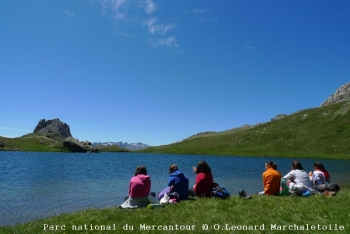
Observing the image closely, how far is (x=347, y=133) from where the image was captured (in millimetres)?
136875

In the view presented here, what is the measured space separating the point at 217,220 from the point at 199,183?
756cm

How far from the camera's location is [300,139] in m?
148

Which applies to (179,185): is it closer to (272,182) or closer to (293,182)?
(272,182)

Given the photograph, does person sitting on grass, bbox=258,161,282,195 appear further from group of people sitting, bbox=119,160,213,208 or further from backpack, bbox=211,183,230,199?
group of people sitting, bbox=119,160,213,208

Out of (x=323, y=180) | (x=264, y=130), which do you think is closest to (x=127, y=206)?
(x=323, y=180)

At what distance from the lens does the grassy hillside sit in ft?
428

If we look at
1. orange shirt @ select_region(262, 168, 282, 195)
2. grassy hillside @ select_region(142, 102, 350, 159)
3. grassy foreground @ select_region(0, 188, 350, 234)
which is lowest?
Result: grassy foreground @ select_region(0, 188, 350, 234)

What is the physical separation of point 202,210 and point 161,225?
286 cm

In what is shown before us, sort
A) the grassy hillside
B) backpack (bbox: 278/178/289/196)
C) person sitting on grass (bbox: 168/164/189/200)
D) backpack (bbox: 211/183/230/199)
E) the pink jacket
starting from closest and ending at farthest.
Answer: the pink jacket, person sitting on grass (bbox: 168/164/189/200), backpack (bbox: 211/183/230/199), backpack (bbox: 278/178/289/196), the grassy hillside

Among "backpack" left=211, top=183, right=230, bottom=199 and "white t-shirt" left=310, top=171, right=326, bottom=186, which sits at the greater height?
"white t-shirt" left=310, top=171, right=326, bottom=186

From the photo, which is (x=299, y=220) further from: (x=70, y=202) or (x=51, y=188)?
(x=51, y=188)

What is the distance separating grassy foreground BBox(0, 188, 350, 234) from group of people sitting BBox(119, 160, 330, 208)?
5.44 ft

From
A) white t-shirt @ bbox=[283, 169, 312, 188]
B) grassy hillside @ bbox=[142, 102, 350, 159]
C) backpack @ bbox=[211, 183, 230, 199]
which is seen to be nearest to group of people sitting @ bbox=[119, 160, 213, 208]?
backpack @ bbox=[211, 183, 230, 199]

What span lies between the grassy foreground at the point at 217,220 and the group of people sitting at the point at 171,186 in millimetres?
1577
